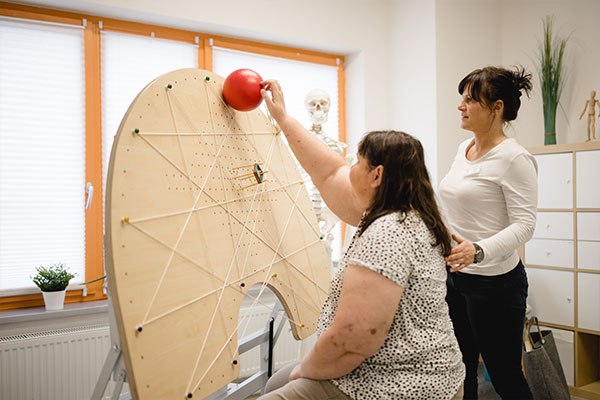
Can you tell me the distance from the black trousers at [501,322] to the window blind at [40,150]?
2.02 meters

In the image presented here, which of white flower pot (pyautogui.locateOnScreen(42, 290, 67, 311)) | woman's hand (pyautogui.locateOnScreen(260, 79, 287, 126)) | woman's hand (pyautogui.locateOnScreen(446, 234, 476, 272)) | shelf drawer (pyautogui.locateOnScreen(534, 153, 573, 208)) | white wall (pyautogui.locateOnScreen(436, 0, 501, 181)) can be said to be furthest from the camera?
white wall (pyautogui.locateOnScreen(436, 0, 501, 181))

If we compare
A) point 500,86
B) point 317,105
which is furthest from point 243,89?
point 317,105

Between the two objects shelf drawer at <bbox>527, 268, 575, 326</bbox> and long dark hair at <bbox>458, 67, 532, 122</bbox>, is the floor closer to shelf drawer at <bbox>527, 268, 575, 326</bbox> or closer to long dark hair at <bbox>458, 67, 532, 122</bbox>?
shelf drawer at <bbox>527, 268, 575, 326</bbox>

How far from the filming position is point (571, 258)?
2707mm

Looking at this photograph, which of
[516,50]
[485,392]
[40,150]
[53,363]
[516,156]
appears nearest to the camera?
[516,156]

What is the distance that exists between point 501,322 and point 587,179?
1.40 m

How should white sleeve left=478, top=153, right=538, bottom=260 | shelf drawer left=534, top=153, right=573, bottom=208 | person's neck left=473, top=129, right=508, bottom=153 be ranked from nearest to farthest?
white sleeve left=478, top=153, right=538, bottom=260, person's neck left=473, top=129, right=508, bottom=153, shelf drawer left=534, top=153, right=573, bottom=208

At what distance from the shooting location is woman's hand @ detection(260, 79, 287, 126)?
1.52m

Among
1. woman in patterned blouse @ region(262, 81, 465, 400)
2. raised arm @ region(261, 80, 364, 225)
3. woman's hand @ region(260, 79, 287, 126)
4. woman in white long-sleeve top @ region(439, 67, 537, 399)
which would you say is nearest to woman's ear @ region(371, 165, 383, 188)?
woman in patterned blouse @ region(262, 81, 465, 400)

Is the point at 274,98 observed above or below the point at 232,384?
above

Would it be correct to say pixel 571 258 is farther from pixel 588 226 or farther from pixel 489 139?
pixel 489 139

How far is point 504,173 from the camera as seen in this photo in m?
1.68

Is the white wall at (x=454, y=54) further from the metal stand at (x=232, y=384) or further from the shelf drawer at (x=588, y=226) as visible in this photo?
the metal stand at (x=232, y=384)

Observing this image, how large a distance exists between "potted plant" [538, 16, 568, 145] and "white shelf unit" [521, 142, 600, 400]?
9.3 inches
